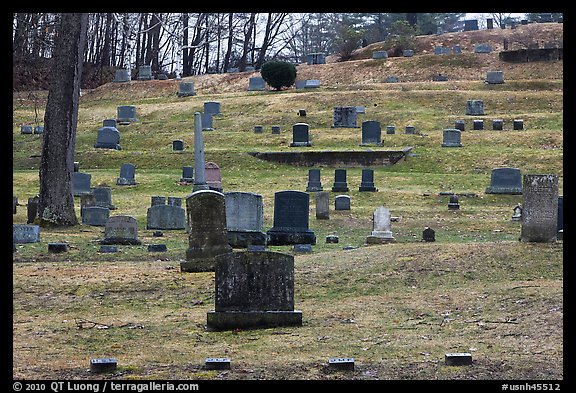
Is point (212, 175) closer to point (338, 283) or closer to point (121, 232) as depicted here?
point (121, 232)

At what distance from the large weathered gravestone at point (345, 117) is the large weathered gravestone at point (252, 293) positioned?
31726 millimetres

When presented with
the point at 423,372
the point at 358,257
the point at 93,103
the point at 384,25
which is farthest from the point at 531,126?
the point at 384,25

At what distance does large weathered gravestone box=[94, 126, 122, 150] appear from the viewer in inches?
1634

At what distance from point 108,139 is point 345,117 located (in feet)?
30.3

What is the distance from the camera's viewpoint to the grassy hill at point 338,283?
11.0 m

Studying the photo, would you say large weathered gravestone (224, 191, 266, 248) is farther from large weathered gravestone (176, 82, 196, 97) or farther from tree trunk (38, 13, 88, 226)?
large weathered gravestone (176, 82, 196, 97)

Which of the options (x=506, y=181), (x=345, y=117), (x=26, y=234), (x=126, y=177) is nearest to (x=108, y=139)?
(x=126, y=177)

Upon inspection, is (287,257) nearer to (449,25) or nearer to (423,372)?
(423,372)

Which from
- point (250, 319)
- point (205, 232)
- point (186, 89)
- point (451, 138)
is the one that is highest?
point (186, 89)

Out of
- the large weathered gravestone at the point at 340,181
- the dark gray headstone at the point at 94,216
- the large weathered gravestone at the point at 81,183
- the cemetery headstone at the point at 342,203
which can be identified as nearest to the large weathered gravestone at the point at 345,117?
the large weathered gravestone at the point at 340,181

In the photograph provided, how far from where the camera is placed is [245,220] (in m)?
21.8

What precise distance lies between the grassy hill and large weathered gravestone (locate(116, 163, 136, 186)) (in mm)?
320

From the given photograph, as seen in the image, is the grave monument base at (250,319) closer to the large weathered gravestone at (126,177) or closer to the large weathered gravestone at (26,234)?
the large weathered gravestone at (26,234)
